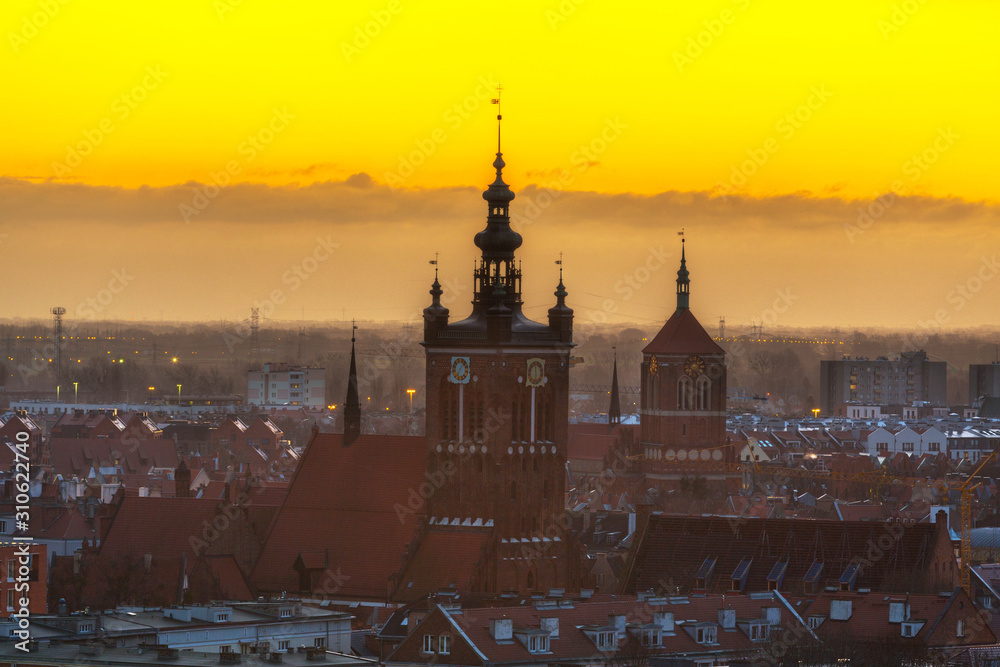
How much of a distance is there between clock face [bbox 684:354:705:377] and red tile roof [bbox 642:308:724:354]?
15.6 inches

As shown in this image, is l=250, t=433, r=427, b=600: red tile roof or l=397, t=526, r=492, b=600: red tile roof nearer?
l=397, t=526, r=492, b=600: red tile roof

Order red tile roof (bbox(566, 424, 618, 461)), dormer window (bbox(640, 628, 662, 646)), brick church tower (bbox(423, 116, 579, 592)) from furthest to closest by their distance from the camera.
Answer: red tile roof (bbox(566, 424, 618, 461)) → brick church tower (bbox(423, 116, 579, 592)) → dormer window (bbox(640, 628, 662, 646))

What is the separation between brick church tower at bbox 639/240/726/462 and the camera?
143 m

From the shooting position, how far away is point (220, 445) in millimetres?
198750

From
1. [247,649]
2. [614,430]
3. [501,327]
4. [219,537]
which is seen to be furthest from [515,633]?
[614,430]

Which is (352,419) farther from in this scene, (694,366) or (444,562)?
(694,366)

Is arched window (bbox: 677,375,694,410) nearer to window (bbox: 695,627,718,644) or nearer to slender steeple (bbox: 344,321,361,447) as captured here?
slender steeple (bbox: 344,321,361,447)

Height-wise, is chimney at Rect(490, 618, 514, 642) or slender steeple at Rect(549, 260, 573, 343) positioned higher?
slender steeple at Rect(549, 260, 573, 343)

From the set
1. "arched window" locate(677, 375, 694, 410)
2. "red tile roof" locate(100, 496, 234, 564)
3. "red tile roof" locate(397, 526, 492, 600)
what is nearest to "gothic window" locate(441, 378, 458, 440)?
"red tile roof" locate(397, 526, 492, 600)

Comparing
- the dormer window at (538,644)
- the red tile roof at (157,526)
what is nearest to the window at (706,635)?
the dormer window at (538,644)

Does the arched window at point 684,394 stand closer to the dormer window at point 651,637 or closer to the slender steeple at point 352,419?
the slender steeple at point 352,419

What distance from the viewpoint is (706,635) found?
6788 cm

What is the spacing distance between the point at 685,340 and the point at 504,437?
6491cm

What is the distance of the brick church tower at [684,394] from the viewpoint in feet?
468
